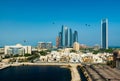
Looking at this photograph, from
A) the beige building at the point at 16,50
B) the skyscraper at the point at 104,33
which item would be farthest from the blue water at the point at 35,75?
the skyscraper at the point at 104,33

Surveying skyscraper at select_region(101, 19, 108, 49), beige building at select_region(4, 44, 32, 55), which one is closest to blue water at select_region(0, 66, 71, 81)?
beige building at select_region(4, 44, 32, 55)

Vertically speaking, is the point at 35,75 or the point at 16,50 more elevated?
the point at 16,50

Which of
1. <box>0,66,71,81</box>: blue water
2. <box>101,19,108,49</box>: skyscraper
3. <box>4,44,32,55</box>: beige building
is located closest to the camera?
<box>0,66,71,81</box>: blue water

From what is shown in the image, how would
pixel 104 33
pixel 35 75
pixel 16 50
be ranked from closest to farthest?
pixel 35 75 < pixel 16 50 < pixel 104 33

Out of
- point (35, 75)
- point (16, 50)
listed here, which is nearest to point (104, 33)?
point (16, 50)

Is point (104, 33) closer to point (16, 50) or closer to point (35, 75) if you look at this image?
point (16, 50)

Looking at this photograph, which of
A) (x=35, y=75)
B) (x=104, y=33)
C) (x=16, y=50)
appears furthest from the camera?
(x=104, y=33)

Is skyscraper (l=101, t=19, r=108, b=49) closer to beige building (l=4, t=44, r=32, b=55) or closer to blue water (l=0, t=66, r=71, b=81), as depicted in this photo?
beige building (l=4, t=44, r=32, b=55)

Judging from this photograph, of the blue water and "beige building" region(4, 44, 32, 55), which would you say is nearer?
the blue water

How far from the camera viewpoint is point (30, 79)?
35906mm

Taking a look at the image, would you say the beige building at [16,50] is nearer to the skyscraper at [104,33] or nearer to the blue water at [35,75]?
the blue water at [35,75]

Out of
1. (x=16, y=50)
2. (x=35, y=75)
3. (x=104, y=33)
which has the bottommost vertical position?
(x=35, y=75)

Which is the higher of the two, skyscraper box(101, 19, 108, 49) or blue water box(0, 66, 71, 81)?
skyscraper box(101, 19, 108, 49)

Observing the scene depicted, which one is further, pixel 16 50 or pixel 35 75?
pixel 16 50
